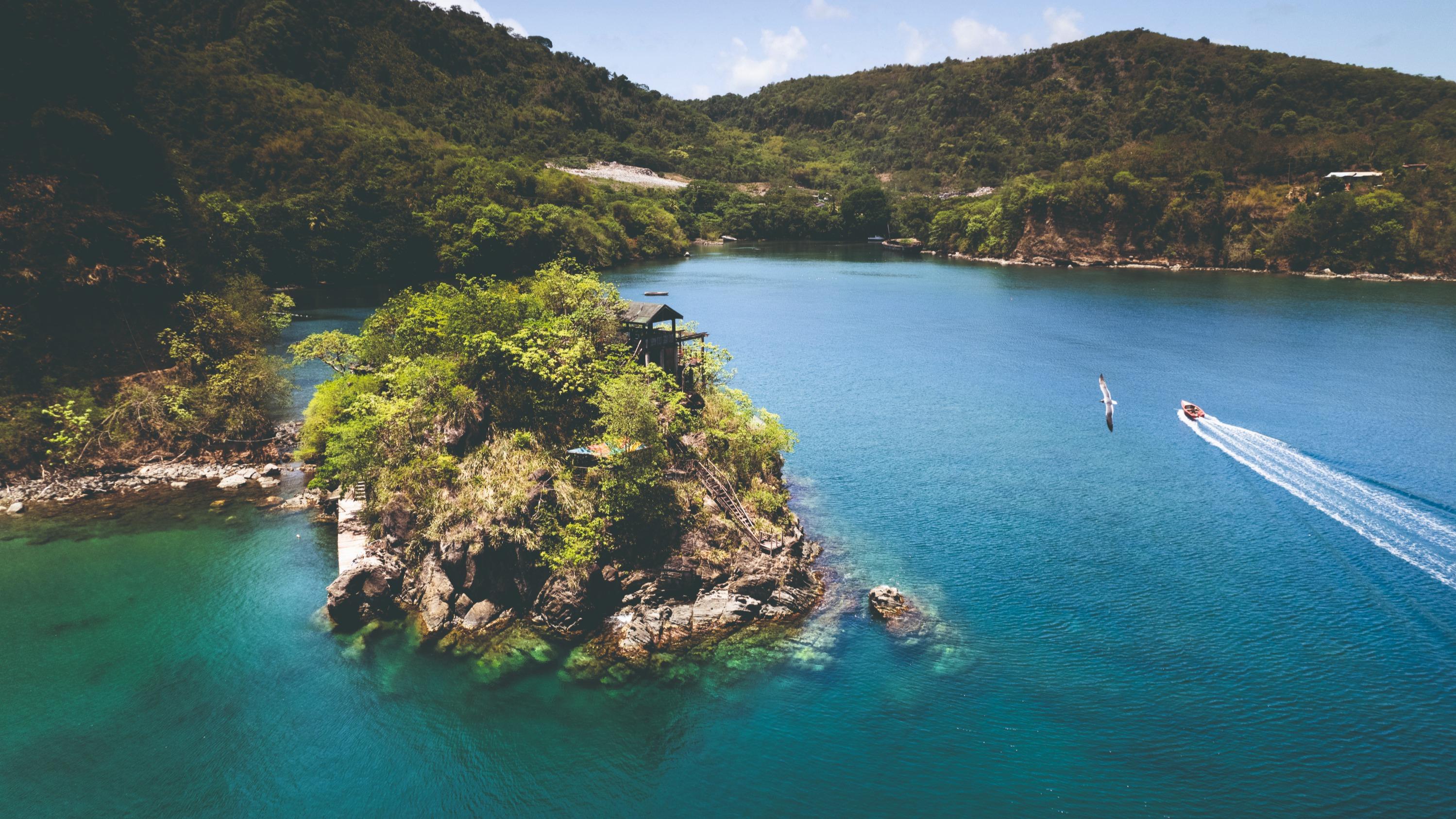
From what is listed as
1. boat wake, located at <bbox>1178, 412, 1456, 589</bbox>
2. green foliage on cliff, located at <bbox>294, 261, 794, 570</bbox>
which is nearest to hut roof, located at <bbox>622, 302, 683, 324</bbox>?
green foliage on cliff, located at <bbox>294, 261, 794, 570</bbox>

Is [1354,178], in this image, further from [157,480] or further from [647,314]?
[157,480]

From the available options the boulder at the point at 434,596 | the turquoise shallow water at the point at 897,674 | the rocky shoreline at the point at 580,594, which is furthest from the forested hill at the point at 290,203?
the boulder at the point at 434,596

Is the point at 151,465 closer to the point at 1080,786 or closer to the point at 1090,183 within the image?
the point at 1080,786

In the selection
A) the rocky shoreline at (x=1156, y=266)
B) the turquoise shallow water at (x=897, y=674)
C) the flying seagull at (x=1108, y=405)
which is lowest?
the turquoise shallow water at (x=897, y=674)

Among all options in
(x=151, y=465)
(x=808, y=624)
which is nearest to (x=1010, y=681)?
(x=808, y=624)

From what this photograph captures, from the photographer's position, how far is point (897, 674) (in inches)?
1110

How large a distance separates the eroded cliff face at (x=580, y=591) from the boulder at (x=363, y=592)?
0.04 meters

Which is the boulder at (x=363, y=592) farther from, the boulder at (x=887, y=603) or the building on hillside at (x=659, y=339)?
the boulder at (x=887, y=603)

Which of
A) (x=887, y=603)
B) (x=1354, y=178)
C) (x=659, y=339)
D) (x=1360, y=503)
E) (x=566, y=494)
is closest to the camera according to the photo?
(x=887, y=603)

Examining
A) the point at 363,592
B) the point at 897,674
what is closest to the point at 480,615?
the point at 363,592

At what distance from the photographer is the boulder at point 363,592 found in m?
31.2

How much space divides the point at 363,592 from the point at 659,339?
1900cm

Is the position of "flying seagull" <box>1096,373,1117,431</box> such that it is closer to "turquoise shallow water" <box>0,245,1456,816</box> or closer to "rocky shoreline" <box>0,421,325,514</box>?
"turquoise shallow water" <box>0,245,1456,816</box>

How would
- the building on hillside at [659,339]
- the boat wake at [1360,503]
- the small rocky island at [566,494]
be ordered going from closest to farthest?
the small rocky island at [566,494], the boat wake at [1360,503], the building on hillside at [659,339]
